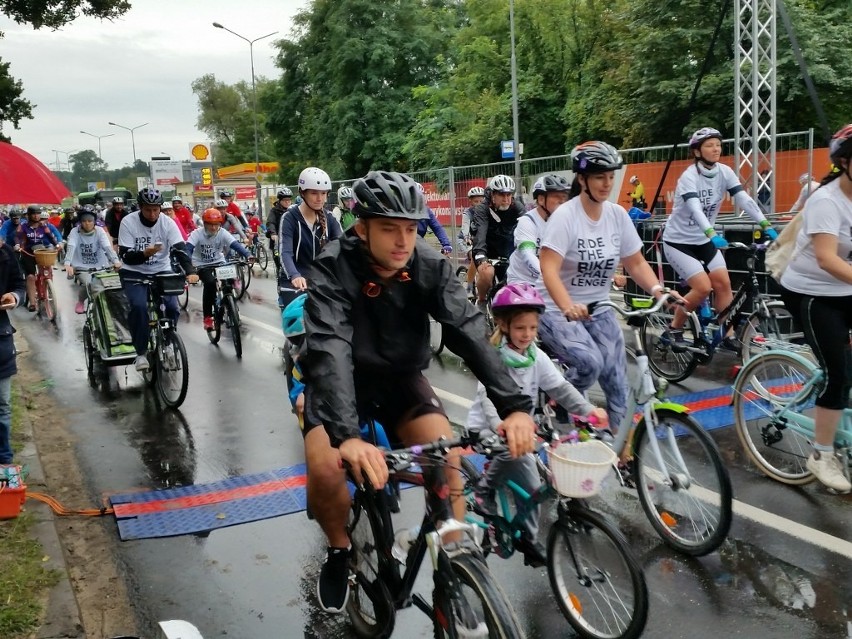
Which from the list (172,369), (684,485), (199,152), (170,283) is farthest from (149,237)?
(199,152)

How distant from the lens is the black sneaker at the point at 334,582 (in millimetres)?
3490

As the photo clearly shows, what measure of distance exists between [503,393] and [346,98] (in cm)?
4526

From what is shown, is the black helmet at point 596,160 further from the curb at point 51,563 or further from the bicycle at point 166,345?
the bicycle at point 166,345

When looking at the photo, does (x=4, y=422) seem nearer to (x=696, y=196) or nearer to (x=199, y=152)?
(x=696, y=196)

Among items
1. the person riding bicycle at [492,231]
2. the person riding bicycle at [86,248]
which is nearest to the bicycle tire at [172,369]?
the person riding bicycle at [86,248]

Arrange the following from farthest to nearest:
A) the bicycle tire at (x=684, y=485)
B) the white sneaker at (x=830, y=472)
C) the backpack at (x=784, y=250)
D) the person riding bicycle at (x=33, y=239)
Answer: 1. the person riding bicycle at (x=33, y=239)
2. the backpack at (x=784, y=250)
3. the white sneaker at (x=830, y=472)
4. the bicycle tire at (x=684, y=485)

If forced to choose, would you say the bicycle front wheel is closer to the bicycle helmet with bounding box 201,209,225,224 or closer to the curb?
the curb

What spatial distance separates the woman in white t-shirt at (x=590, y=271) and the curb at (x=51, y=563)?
2.88m

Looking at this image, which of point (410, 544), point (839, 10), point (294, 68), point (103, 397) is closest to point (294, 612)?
point (410, 544)

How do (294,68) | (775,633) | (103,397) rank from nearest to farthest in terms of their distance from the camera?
(775,633), (103,397), (294,68)

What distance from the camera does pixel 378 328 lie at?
3.27 m

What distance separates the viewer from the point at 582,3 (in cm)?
3553

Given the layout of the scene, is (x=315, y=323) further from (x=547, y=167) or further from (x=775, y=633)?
(x=547, y=167)

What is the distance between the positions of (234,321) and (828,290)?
769 cm
